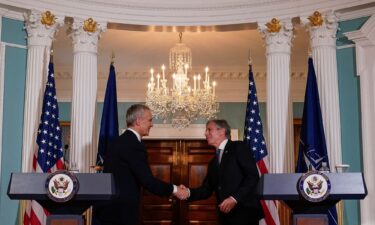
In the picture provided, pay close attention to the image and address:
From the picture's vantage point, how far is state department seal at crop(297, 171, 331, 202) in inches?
148

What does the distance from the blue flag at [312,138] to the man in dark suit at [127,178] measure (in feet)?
6.59

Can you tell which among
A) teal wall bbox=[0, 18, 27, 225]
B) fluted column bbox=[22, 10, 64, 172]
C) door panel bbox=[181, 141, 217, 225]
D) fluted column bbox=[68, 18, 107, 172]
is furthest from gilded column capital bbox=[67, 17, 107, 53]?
door panel bbox=[181, 141, 217, 225]

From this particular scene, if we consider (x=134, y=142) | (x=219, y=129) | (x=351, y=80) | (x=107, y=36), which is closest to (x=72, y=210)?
(x=134, y=142)

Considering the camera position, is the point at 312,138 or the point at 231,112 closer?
the point at 312,138

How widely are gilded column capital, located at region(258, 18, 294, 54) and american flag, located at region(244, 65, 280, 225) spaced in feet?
1.87

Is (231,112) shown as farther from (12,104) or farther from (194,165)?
(12,104)

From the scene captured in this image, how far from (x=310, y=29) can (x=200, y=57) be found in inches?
139

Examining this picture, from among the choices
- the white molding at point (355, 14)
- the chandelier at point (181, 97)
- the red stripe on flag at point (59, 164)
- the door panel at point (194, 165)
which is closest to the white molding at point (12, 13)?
the red stripe on flag at point (59, 164)

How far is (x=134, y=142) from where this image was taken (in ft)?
13.8

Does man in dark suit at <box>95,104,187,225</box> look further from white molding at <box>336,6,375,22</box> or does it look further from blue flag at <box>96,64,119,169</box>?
white molding at <box>336,6,375,22</box>

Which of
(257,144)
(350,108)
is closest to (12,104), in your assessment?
(257,144)

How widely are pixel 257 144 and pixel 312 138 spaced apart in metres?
0.67

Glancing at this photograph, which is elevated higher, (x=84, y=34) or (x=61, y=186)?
(x=84, y=34)

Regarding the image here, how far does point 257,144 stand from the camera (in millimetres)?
6117
